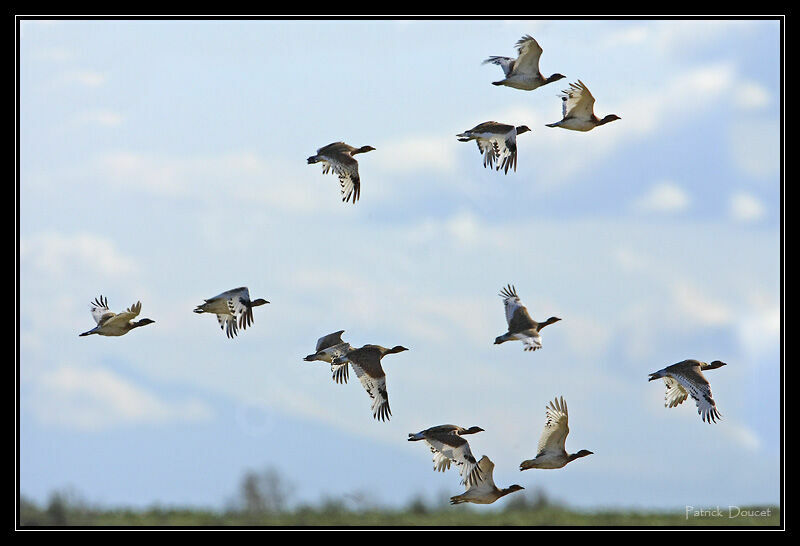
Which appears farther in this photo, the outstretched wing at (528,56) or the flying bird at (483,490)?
the outstretched wing at (528,56)

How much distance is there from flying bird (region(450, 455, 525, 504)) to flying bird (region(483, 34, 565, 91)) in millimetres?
5389

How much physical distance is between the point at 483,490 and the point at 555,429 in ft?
4.29

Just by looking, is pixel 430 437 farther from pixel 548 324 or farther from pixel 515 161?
pixel 515 161

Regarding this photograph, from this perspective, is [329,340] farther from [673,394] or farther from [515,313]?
[673,394]

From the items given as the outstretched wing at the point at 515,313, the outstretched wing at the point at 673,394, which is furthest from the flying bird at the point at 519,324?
the outstretched wing at the point at 673,394

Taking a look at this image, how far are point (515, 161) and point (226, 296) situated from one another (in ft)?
15.2

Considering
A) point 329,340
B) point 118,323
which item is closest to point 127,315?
point 118,323

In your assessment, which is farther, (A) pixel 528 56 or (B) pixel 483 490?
(A) pixel 528 56

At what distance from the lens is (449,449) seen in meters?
14.4

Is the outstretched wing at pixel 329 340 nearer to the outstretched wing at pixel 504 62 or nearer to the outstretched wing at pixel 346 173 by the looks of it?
the outstretched wing at pixel 346 173

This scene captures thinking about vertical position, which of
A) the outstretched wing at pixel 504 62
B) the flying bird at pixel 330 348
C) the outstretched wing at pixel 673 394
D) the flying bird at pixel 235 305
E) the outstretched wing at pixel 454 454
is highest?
the outstretched wing at pixel 504 62

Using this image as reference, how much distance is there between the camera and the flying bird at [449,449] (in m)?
14.4

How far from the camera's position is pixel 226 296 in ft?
47.1

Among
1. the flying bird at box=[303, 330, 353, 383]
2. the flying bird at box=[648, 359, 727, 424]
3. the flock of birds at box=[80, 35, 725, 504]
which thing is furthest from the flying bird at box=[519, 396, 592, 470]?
the flying bird at box=[303, 330, 353, 383]
